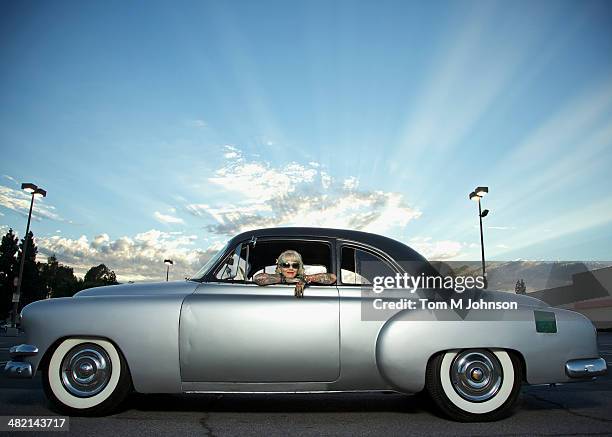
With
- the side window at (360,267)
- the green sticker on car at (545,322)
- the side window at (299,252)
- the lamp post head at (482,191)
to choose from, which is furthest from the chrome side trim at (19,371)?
the lamp post head at (482,191)

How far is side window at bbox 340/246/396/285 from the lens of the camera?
445 cm

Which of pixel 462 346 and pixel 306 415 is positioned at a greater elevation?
pixel 462 346

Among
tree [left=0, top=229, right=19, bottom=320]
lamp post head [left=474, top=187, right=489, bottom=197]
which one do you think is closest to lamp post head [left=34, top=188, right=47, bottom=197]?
lamp post head [left=474, top=187, right=489, bottom=197]

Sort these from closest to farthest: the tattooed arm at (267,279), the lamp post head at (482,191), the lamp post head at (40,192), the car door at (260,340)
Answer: the car door at (260,340)
the tattooed arm at (267,279)
the lamp post head at (482,191)
the lamp post head at (40,192)

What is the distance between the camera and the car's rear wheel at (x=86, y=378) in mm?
4168

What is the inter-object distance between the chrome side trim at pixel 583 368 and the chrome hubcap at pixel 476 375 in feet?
1.83

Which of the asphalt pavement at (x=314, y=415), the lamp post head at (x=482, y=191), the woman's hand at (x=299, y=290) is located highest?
the lamp post head at (x=482, y=191)

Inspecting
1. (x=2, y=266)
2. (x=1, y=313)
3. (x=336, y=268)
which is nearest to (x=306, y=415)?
(x=336, y=268)

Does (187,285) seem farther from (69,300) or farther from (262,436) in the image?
(262,436)

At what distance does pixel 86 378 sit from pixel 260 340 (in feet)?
4.93

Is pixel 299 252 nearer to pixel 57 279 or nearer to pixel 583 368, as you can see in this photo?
pixel 583 368

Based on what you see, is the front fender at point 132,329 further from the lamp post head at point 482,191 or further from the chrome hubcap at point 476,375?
the lamp post head at point 482,191

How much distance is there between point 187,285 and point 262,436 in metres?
1.51

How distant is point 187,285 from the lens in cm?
445
